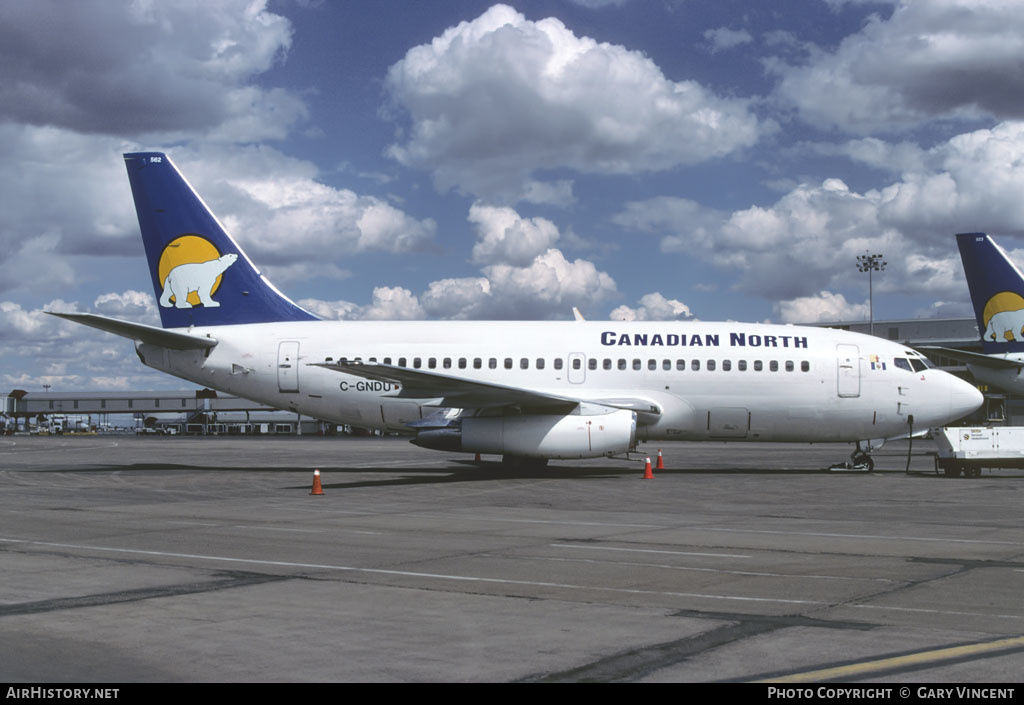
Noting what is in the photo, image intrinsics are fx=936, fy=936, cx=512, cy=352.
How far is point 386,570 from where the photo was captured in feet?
34.2

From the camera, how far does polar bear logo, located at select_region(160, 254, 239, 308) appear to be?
2844cm

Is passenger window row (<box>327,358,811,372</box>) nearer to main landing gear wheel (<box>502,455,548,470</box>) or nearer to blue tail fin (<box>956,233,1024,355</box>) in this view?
main landing gear wheel (<box>502,455,548,470</box>)

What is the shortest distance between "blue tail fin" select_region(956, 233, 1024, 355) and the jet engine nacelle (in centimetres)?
1594

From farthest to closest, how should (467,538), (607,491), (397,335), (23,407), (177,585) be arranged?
(23,407), (397,335), (607,491), (467,538), (177,585)

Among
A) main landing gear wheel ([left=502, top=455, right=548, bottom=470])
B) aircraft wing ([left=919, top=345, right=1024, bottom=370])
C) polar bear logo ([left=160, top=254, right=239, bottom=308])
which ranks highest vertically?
polar bear logo ([left=160, top=254, right=239, bottom=308])

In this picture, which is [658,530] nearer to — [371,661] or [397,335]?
[371,661]

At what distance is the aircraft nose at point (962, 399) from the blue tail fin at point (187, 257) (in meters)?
19.9

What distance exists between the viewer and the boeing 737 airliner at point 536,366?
85.8 ft

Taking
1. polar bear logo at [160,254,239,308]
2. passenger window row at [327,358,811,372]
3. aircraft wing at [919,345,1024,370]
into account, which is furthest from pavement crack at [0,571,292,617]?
aircraft wing at [919,345,1024,370]

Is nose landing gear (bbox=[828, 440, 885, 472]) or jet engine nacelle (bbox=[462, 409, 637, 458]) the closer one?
jet engine nacelle (bbox=[462, 409, 637, 458])

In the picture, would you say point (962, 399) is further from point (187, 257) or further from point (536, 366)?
point (187, 257)

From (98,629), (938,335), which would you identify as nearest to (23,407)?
(938,335)

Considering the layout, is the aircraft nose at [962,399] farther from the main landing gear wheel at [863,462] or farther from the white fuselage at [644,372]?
the main landing gear wheel at [863,462]

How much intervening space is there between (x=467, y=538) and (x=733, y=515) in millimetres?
5611
